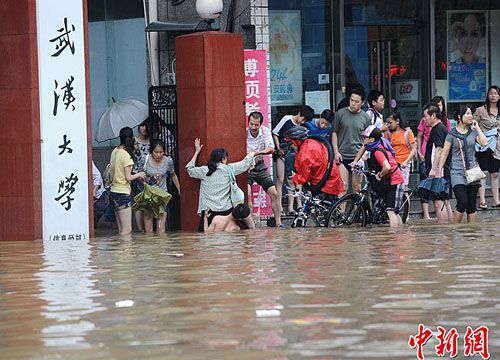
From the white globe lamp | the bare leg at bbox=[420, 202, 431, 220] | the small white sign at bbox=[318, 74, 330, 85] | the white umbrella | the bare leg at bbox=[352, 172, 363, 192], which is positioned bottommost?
the bare leg at bbox=[420, 202, 431, 220]

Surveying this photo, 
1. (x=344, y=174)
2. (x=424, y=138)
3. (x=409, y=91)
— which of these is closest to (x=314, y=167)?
(x=344, y=174)

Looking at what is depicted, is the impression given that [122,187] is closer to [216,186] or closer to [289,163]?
[216,186]

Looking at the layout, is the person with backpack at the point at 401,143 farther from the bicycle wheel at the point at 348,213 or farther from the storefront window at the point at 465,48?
the storefront window at the point at 465,48

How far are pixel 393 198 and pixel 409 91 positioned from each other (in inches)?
224

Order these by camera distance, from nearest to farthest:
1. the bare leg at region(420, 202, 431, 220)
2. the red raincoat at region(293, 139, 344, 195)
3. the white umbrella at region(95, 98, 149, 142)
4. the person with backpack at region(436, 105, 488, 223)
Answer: the person with backpack at region(436, 105, 488, 223)
the red raincoat at region(293, 139, 344, 195)
the bare leg at region(420, 202, 431, 220)
the white umbrella at region(95, 98, 149, 142)

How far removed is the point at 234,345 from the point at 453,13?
53.3 feet

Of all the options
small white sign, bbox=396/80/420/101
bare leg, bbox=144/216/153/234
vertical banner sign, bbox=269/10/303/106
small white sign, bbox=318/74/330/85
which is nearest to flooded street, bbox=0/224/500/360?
bare leg, bbox=144/216/153/234

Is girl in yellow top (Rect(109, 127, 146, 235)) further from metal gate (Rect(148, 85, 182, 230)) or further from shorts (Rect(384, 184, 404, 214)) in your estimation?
shorts (Rect(384, 184, 404, 214))

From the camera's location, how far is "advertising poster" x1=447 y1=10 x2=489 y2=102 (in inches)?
922

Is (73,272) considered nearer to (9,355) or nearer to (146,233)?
(9,355)

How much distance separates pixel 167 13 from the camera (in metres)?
22.5

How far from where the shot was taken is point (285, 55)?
2203cm

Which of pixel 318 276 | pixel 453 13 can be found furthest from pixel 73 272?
pixel 453 13

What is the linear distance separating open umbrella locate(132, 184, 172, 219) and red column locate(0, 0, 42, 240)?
2028 mm
